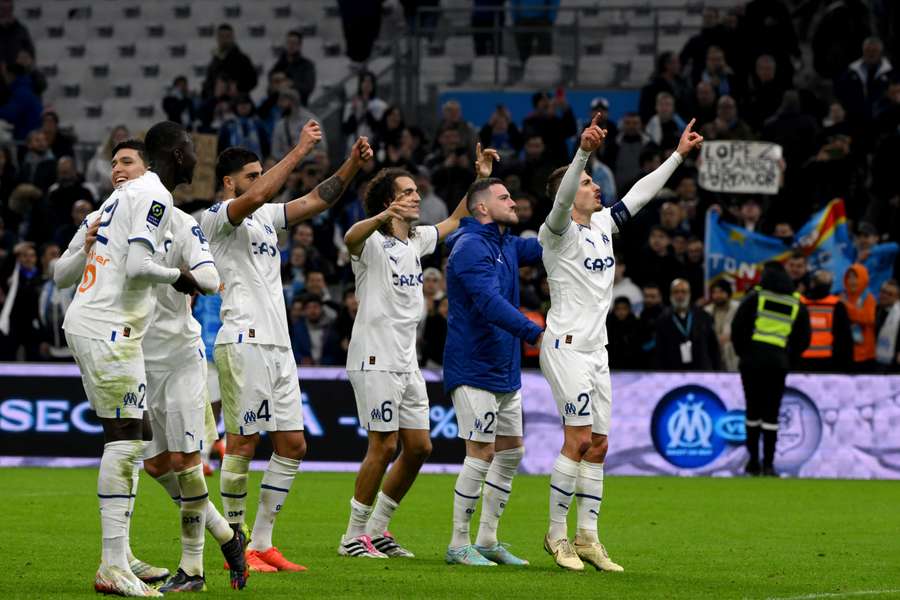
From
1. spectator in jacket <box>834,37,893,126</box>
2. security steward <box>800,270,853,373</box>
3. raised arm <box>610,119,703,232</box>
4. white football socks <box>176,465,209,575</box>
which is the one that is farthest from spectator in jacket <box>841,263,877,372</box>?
white football socks <box>176,465,209,575</box>

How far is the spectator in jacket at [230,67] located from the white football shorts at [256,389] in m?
16.6

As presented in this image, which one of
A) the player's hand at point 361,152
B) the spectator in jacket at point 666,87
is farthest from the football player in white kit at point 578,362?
the spectator in jacket at point 666,87

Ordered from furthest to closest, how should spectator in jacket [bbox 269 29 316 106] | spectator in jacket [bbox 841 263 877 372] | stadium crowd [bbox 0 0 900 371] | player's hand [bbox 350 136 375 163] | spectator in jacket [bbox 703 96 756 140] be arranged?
spectator in jacket [bbox 269 29 316 106] → spectator in jacket [bbox 703 96 756 140] → stadium crowd [bbox 0 0 900 371] → spectator in jacket [bbox 841 263 877 372] → player's hand [bbox 350 136 375 163]

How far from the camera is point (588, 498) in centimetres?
981

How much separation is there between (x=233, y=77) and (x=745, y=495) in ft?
43.5

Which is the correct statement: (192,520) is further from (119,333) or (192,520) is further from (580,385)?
(580,385)

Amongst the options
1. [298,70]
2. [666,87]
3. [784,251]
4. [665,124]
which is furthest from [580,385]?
[298,70]

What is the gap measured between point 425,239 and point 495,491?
1.90 meters

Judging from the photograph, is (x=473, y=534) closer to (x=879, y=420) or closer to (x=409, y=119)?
(x=879, y=420)

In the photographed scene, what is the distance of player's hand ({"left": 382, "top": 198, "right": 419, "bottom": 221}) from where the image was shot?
9.79 m

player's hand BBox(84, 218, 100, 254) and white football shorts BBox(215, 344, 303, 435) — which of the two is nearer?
player's hand BBox(84, 218, 100, 254)

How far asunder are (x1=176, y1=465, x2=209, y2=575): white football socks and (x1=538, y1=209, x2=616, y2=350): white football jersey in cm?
268

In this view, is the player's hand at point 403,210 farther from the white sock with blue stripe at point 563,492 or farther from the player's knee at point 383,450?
the white sock with blue stripe at point 563,492

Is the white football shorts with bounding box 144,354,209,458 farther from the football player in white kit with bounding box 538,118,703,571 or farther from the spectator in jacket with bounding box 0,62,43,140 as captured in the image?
the spectator in jacket with bounding box 0,62,43,140
